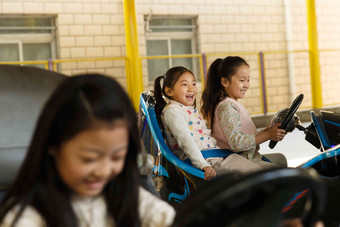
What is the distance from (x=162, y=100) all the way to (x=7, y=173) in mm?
1085

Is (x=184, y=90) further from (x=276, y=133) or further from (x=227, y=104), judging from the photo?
(x=276, y=133)

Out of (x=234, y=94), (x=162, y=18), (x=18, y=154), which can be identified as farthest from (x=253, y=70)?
(x=18, y=154)

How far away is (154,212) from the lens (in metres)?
0.86

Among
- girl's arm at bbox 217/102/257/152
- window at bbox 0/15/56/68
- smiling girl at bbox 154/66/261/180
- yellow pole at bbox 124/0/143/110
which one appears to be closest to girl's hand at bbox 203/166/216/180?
smiling girl at bbox 154/66/261/180

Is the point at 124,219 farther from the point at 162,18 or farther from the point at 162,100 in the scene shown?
the point at 162,18

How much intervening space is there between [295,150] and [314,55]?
3293mm

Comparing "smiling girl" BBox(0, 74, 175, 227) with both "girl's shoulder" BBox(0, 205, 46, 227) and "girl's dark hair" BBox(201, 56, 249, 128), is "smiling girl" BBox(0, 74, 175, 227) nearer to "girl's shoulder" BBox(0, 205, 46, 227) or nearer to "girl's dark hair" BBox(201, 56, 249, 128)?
"girl's shoulder" BBox(0, 205, 46, 227)

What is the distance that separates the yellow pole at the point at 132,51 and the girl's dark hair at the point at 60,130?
16.7 ft

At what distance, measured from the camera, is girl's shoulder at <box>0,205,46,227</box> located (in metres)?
0.73

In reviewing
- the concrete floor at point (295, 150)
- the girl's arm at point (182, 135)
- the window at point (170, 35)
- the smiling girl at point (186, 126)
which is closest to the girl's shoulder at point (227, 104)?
the smiling girl at point (186, 126)

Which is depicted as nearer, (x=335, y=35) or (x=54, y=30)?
(x=54, y=30)

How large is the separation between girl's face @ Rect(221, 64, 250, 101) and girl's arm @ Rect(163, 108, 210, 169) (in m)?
0.31

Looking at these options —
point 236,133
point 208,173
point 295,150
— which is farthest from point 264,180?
point 295,150

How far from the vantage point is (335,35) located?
8438 millimetres
